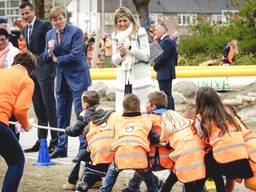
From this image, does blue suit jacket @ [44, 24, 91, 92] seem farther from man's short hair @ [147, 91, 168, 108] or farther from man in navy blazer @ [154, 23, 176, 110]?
man in navy blazer @ [154, 23, 176, 110]

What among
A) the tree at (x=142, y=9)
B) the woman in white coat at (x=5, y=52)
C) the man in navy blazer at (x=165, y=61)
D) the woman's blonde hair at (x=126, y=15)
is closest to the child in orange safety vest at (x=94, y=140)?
the woman's blonde hair at (x=126, y=15)

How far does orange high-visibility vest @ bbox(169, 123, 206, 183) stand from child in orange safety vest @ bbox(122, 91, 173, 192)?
0.28 meters

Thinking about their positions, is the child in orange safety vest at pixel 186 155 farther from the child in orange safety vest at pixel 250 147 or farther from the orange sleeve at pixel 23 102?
the orange sleeve at pixel 23 102

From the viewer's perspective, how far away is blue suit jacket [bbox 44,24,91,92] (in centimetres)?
1167

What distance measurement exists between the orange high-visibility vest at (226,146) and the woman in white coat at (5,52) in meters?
3.81

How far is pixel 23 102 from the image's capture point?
8.72 meters

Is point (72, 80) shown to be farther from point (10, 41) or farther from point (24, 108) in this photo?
point (24, 108)

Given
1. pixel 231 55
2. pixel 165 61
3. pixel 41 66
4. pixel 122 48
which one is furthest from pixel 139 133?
pixel 231 55

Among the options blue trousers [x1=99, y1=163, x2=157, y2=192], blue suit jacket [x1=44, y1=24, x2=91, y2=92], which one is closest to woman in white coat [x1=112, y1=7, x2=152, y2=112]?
blue suit jacket [x1=44, y1=24, x2=91, y2=92]

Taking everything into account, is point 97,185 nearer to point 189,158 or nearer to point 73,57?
point 189,158

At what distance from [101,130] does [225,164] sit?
5.06 feet

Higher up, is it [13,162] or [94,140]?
[94,140]

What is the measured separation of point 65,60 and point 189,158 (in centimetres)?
354

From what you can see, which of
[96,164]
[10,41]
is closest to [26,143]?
[10,41]
